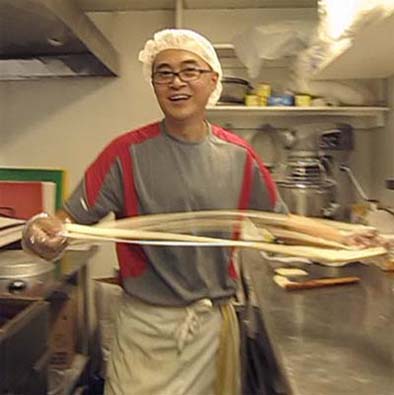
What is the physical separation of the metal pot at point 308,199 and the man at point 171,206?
2.98ft

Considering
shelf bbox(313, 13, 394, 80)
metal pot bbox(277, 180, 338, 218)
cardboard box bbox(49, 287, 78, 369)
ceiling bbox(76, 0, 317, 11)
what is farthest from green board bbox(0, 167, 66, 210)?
shelf bbox(313, 13, 394, 80)

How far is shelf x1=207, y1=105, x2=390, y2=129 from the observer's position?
262 centimetres

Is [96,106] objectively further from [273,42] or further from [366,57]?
[366,57]

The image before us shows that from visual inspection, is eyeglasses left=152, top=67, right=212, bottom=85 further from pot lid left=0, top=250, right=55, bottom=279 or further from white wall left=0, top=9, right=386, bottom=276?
white wall left=0, top=9, right=386, bottom=276

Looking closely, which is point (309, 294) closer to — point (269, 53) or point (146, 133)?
point (146, 133)

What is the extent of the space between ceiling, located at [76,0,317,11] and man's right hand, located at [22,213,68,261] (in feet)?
5.56

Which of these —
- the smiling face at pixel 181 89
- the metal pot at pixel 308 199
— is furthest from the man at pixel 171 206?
the metal pot at pixel 308 199

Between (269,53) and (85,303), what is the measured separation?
4.18 ft

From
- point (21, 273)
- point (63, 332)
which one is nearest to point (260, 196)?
point (21, 273)

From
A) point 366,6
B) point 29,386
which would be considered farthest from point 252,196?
point 29,386

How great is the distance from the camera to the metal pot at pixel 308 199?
2.49 metres

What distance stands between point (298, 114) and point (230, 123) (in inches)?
12.1

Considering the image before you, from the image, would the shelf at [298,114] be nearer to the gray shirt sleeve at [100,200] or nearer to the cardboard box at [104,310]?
the cardboard box at [104,310]

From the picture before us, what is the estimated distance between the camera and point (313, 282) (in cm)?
180
